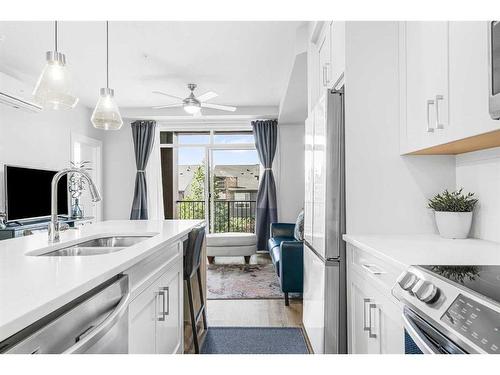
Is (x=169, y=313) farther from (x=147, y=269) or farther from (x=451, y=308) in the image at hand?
(x=451, y=308)

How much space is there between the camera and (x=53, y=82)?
1763 mm

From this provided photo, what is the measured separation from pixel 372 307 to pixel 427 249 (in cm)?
33

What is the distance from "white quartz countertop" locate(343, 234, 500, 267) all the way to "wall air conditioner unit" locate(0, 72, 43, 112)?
3.86m

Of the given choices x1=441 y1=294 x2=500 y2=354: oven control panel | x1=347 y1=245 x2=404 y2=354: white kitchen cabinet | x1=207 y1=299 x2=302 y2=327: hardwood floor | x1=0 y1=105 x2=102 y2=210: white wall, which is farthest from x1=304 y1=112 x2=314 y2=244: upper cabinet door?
x1=0 y1=105 x2=102 y2=210: white wall

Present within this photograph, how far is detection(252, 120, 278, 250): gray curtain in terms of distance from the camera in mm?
6113

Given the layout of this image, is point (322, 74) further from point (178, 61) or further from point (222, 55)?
point (178, 61)

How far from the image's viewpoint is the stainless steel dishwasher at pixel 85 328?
722 mm

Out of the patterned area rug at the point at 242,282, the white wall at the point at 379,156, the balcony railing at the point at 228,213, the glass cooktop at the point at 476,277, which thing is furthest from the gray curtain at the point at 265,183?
the glass cooktop at the point at 476,277

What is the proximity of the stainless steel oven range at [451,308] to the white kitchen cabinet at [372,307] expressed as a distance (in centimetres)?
16

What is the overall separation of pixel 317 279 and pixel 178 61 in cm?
296

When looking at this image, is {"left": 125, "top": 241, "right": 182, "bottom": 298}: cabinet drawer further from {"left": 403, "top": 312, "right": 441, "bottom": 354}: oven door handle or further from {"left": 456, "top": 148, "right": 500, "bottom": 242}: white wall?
{"left": 456, "top": 148, "right": 500, "bottom": 242}: white wall

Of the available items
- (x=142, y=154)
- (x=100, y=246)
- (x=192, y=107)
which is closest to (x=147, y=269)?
(x=100, y=246)
